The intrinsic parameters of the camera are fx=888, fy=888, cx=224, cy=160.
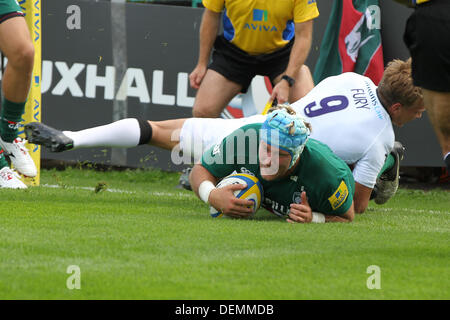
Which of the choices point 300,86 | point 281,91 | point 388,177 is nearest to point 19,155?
point 281,91

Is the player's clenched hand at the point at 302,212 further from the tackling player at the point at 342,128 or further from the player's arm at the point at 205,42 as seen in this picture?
the player's arm at the point at 205,42

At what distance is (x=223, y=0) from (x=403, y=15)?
7.66 ft

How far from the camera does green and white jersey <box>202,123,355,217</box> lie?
495 cm

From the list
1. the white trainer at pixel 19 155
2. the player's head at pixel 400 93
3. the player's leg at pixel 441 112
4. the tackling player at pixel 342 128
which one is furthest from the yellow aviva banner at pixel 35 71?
the player's leg at pixel 441 112

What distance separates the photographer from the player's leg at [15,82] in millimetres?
5922

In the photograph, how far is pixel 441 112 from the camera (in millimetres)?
4215

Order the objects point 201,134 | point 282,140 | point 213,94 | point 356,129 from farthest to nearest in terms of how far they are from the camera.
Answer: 1. point 213,94
2. point 201,134
3. point 356,129
4. point 282,140

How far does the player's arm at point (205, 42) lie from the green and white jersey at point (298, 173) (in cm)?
201

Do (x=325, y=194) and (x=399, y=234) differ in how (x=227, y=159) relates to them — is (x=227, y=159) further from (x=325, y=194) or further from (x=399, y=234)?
(x=399, y=234)

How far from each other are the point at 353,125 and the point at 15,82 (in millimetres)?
2321

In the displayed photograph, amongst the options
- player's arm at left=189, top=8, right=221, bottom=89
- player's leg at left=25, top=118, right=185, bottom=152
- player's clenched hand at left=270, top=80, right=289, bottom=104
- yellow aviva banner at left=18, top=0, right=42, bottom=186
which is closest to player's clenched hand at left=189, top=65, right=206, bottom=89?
player's arm at left=189, top=8, right=221, bottom=89

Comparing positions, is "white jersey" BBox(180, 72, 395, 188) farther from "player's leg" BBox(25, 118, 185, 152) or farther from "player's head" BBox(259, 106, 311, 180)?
"player's head" BBox(259, 106, 311, 180)

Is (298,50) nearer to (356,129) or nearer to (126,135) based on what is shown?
(356,129)

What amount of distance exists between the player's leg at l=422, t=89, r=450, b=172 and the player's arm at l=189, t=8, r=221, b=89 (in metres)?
3.17
